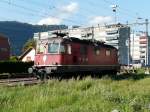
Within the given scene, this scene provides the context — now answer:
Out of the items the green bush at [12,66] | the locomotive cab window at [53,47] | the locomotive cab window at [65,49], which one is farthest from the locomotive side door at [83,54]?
the green bush at [12,66]

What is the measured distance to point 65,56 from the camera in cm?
2677

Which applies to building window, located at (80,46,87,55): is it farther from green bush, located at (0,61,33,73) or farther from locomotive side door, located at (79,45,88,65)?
green bush, located at (0,61,33,73)

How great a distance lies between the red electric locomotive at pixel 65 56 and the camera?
26.4m

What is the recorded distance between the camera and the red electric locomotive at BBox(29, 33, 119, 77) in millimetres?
26359

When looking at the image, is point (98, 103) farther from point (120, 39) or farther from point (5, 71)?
point (120, 39)

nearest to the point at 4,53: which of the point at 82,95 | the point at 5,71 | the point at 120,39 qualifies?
the point at 5,71

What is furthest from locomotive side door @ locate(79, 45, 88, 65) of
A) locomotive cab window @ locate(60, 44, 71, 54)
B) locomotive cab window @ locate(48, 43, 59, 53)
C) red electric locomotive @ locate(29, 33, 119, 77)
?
locomotive cab window @ locate(48, 43, 59, 53)

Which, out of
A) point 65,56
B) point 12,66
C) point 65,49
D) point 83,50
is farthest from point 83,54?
point 12,66

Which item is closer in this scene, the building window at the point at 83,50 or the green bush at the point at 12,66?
the building window at the point at 83,50

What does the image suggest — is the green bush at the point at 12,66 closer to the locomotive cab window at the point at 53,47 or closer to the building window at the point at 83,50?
the building window at the point at 83,50

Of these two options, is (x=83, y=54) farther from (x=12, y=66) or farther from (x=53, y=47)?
(x=12, y=66)

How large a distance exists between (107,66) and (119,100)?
840 inches

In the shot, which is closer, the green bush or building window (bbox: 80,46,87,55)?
building window (bbox: 80,46,87,55)

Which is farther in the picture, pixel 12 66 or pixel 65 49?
pixel 12 66
